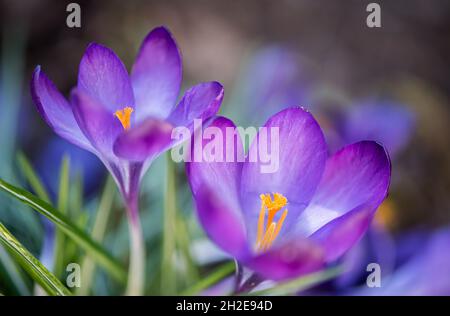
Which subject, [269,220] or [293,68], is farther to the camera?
[293,68]

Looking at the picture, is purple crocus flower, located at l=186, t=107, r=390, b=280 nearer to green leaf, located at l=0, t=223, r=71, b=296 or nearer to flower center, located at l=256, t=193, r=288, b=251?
flower center, located at l=256, t=193, r=288, b=251

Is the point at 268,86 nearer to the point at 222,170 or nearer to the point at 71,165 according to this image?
the point at 71,165

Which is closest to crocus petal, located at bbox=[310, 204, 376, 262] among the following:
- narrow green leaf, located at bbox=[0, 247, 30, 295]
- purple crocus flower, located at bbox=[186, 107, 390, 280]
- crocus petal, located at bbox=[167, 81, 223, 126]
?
purple crocus flower, located at bbox=[186, 107, 390, 280]

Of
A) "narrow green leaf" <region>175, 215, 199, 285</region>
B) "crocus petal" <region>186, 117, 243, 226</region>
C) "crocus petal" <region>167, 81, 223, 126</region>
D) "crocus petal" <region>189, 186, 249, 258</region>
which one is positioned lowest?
"narrow green leaf" <region>175, 215, 199, 285</region>

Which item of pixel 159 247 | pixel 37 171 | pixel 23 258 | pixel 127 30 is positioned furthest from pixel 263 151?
pixel 127 30

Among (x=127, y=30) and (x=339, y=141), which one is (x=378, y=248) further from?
(x=127, y=30)

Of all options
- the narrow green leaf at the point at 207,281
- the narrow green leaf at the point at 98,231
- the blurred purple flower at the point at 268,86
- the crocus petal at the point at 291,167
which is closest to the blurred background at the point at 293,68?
the blurred purple flower at the point at 268,86

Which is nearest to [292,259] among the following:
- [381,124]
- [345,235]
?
[345,235]
